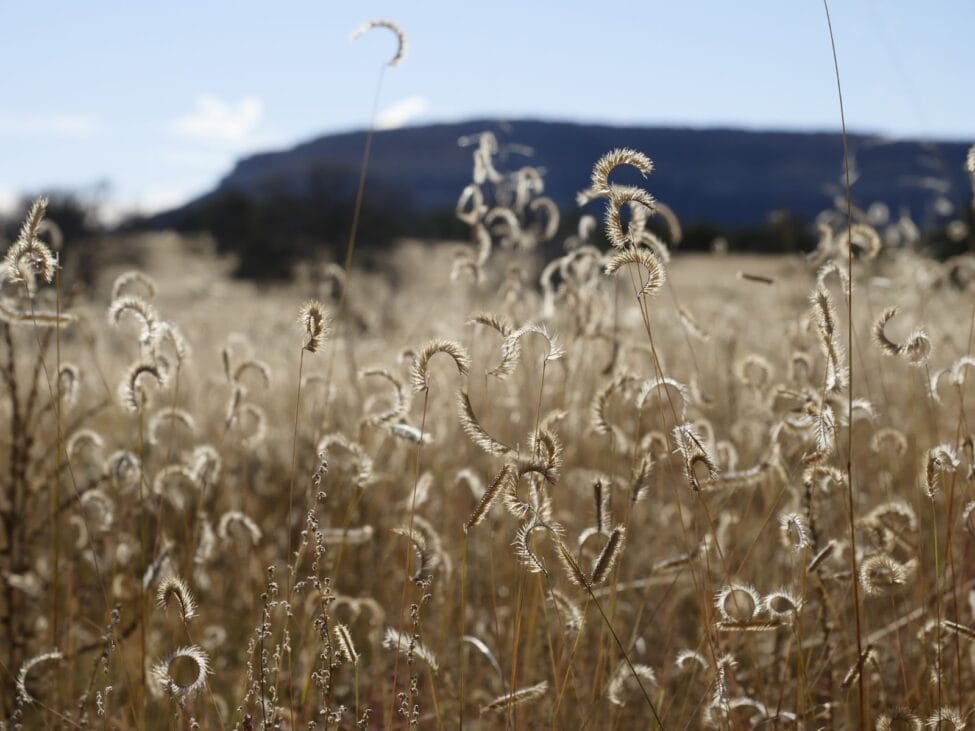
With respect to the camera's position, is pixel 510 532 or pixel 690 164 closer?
pixel 510 532

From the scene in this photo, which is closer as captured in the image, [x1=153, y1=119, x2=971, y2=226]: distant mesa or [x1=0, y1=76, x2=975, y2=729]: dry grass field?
[x1=0, y1=76, x2=975, y2=729]: dry grass field

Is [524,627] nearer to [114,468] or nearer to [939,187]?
[114,468]

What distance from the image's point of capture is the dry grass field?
151 cm

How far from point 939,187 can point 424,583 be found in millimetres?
3205

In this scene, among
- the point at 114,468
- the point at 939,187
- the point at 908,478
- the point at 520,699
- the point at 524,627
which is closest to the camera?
the point at 520,699

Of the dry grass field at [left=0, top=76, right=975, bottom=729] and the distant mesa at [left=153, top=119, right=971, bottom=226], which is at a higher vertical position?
the distant mesa at [left=153, top=119, right=971, bottom=226]

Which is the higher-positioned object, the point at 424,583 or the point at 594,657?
the point at 424,583

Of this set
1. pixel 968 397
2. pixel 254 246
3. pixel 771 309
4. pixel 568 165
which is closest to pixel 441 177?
pixel 568 165

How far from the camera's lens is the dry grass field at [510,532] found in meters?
1.51

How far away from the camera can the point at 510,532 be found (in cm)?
303

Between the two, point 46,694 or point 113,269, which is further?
point 113,269

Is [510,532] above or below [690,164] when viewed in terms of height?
below

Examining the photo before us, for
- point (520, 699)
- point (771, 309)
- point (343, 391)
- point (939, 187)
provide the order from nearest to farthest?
point (520, 699) < point (939, 187) < point (343, 391) < point (771, 309)

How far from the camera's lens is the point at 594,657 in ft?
8.63
